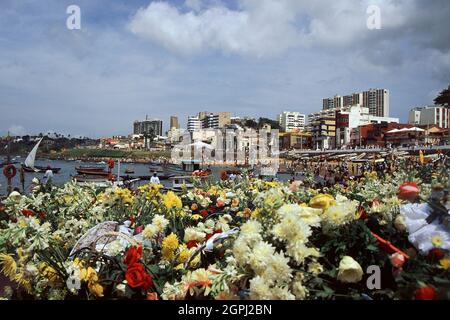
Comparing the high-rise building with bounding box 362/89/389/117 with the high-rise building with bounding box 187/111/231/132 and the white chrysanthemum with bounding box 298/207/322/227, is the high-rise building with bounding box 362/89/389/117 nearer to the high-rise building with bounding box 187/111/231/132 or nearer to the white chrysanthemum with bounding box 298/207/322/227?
the high-rise building with bounding box 187/111/231/132

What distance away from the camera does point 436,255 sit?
57.9 inches

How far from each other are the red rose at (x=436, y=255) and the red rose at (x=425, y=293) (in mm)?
294

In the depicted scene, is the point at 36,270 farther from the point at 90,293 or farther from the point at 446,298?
the point at 446,298

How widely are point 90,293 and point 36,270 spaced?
0.41 m

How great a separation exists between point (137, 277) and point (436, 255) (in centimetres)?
122

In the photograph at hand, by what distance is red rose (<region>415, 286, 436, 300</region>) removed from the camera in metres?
1.18

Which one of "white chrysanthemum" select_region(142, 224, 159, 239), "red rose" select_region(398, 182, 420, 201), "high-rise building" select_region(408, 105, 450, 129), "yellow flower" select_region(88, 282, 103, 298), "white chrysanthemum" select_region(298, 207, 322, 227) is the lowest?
"yellow flower" select_region(88, 282, 103, 298)

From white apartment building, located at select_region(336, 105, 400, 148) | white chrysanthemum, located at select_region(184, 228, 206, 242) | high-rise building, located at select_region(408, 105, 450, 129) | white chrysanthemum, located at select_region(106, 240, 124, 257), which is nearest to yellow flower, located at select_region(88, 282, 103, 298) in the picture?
white chrysanthemum, located at select_region(106, 240, 124, 257)

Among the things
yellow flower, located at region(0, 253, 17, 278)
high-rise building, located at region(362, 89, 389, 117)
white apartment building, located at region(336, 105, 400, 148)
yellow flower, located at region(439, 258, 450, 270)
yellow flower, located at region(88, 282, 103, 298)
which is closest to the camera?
yellow flower, located at region(439, 258, 450, 270)

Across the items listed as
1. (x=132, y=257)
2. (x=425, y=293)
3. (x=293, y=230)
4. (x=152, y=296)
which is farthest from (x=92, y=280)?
(x=425, y=293)

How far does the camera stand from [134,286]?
5.75 feet

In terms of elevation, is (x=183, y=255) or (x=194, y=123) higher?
(x=194, y=123)

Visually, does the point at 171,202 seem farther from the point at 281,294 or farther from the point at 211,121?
the point at 211,121

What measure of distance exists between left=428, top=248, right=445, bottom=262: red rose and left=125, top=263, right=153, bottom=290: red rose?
3.84 ft
